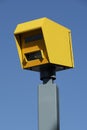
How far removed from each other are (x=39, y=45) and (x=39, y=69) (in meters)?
0.36

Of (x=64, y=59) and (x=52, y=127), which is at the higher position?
(x=64, y=59)

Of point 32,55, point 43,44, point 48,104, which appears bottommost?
point 48,104

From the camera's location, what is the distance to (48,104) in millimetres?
5734

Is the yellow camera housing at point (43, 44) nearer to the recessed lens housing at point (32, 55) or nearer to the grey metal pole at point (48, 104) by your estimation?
the recessed lens housing at point (32, 55)

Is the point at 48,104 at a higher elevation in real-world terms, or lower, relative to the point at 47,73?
lower

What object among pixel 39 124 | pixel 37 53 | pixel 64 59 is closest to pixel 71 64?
pixel 64 59

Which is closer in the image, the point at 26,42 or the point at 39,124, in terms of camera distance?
the point at 39,124

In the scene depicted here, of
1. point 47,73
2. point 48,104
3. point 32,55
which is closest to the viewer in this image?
point 48,104

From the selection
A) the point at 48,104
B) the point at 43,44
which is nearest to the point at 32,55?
the point at 43,44

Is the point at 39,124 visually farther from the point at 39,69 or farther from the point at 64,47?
the point at 64,47

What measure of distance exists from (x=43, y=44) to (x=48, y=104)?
829 millimetres

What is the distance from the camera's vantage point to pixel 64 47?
20.0 feet

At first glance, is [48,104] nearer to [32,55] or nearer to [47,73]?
[47,73]

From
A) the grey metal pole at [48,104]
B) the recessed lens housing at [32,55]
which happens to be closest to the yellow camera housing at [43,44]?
the recessed lens housing at [32,55]
